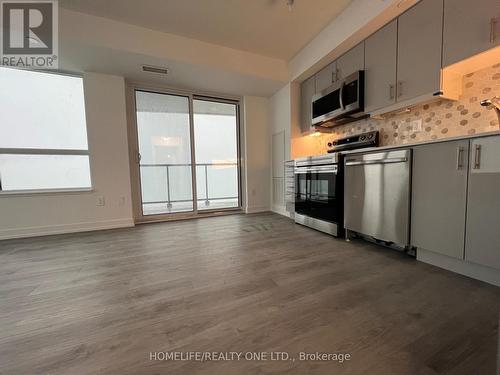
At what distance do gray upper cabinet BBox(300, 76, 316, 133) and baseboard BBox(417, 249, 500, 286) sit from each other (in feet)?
6.99

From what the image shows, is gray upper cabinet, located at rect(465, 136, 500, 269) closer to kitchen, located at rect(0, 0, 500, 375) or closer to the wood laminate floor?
kitchen, located at rect(0, 0, 500, 375)

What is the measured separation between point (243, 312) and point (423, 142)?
1.74m

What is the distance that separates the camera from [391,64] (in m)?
1.98

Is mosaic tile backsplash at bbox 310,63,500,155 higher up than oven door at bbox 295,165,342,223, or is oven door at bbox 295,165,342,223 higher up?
mosaic tile backsplash at bbox 310,63,500,155

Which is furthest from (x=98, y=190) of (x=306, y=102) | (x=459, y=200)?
(x=459, y=200)

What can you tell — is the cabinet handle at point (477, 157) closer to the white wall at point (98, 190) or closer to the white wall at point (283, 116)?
the white wall at point (283, 116)

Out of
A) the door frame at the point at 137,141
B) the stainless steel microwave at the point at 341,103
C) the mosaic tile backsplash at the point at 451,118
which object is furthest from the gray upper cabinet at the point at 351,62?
the door frame at the point at 137,141

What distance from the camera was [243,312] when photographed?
1085 millimetres

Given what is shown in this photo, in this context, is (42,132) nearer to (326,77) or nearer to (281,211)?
(281,211)

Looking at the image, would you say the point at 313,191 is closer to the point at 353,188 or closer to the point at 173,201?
the point at 353,188

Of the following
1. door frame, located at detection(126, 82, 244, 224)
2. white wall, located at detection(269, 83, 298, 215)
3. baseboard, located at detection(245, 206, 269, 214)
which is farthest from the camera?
baseboard, located at detection(245, 206, 269, 214)

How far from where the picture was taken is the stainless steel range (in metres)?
2.28

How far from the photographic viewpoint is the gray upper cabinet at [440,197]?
137cm

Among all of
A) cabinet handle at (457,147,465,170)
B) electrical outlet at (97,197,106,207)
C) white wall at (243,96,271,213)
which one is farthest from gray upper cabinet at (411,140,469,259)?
electrical outlet at (97,197,106,207)
